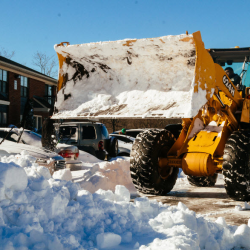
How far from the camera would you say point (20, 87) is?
81.6 feet

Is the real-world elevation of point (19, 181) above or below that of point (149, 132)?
below

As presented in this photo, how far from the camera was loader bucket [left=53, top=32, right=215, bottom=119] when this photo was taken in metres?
5.75

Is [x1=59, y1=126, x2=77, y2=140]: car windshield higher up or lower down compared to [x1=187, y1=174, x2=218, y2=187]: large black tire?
higher up

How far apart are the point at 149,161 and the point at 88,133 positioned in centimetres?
603

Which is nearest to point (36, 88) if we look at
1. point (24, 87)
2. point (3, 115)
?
point (24, 87)

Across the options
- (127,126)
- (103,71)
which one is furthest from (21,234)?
(127,126)

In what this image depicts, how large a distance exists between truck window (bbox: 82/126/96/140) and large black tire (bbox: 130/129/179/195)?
557 cm

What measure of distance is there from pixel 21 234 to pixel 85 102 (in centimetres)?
417

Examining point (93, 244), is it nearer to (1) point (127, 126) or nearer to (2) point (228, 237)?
(2) point (228, 237)

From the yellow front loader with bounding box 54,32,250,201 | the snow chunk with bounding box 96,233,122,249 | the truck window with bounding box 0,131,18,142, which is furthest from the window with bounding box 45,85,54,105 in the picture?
the snow chunk with bounding box 96,233,122,249

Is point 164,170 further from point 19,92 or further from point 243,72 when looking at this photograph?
point 19,92

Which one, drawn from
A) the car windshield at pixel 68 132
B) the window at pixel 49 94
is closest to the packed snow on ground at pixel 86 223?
the car windshield at pixel 68 132

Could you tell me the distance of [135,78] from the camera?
6.57m

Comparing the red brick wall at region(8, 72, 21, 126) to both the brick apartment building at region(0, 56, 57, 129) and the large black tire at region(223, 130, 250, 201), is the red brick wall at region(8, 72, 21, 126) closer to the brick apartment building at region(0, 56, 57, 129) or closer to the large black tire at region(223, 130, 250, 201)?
the brick apartment building at region(0, 56, 57, 129)
